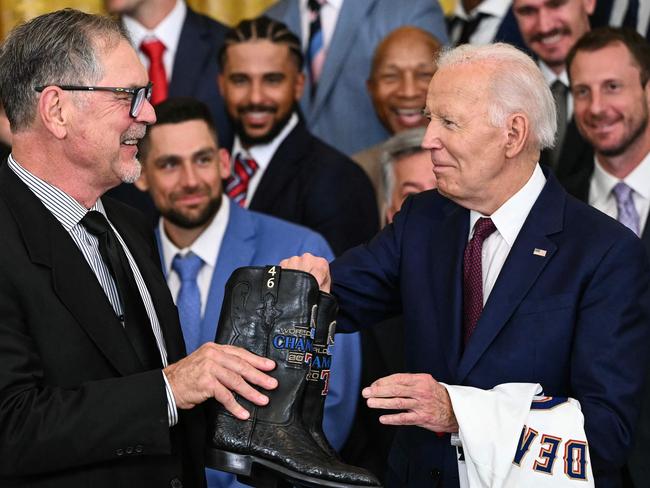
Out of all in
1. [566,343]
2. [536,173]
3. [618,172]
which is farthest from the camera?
[618,172]

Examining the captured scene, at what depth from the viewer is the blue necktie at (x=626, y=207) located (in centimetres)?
409

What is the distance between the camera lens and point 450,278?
9.59ft

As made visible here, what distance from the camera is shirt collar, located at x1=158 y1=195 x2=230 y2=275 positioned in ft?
13.6

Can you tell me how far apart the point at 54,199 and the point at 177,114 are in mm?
1788

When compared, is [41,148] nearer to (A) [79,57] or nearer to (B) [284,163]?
(A) [79,57]

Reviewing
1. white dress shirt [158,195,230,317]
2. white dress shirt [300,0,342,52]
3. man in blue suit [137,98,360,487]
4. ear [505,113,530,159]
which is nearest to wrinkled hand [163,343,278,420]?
ear [505,113,530,159]

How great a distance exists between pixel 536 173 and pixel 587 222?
0.20 m

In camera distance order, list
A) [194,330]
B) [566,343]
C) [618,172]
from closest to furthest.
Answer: [566,343]
[194,330]
[618,172]

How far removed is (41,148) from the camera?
264 cm

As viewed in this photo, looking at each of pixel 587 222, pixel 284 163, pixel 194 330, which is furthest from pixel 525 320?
pixel 284 163

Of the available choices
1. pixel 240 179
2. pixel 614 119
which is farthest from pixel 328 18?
pixel 614 119

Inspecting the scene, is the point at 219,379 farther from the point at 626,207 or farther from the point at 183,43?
the point at 183,43

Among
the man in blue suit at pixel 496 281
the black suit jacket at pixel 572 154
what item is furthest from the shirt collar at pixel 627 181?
the man in blue suit at pixel 496 281

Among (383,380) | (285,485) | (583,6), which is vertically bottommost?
(285,485)
